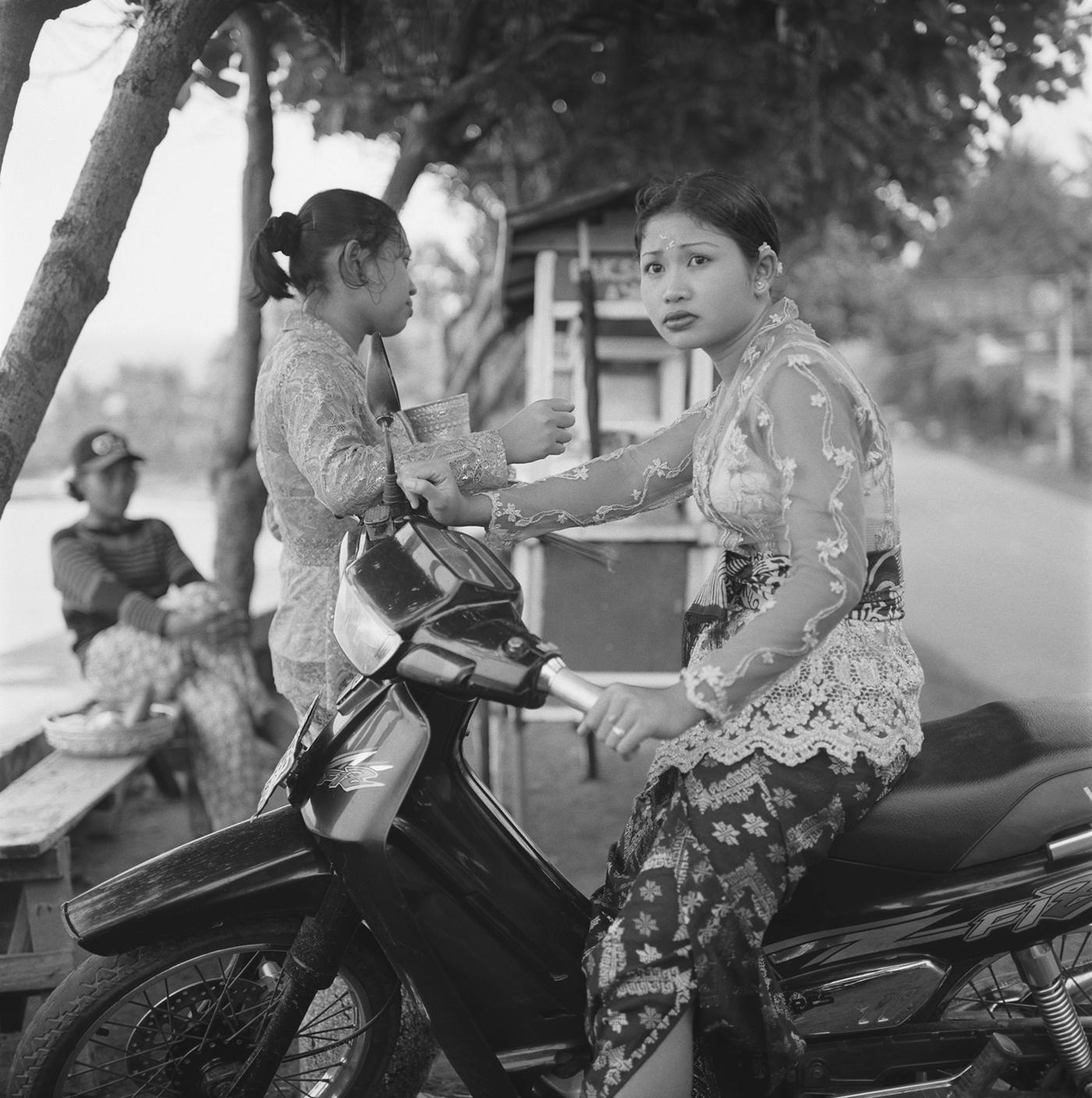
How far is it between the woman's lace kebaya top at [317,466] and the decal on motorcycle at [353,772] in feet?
0.71

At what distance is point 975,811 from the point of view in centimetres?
193

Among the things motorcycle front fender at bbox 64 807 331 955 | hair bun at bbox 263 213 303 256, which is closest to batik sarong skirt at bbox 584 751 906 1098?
motorcycle front fender at bbox 64 807 331 955

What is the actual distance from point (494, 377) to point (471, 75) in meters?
5.35

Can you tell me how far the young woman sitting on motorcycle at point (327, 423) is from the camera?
2.17 m

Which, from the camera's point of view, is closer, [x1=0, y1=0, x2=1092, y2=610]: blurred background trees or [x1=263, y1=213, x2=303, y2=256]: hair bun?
[x1=263, y1=213, x2=303, y2=256]: hair bun

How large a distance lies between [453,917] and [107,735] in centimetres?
207

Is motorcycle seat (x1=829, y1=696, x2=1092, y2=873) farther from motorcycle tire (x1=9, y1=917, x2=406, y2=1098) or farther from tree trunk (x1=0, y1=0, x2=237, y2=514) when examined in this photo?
tree trunk (x1=0, y1=0, x2=237, y2=514)

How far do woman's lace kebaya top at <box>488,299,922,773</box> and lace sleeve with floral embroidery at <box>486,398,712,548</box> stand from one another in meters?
0.05

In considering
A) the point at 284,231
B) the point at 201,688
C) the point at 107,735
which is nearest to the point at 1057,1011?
the point at 284,231

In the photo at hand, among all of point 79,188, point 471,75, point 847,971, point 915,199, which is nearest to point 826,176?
point 915,199

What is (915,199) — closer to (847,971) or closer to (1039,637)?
(1039,637)

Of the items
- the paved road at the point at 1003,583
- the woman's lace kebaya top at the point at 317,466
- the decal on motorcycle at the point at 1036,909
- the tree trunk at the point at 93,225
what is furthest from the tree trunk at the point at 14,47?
the paved road at the point at 1003,583

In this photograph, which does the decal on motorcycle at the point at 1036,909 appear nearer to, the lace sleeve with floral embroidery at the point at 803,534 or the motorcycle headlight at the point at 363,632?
the lace sleeve with floral embroidery at the point at 803,534

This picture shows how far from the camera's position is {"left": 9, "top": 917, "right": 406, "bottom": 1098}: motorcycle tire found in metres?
1.87
